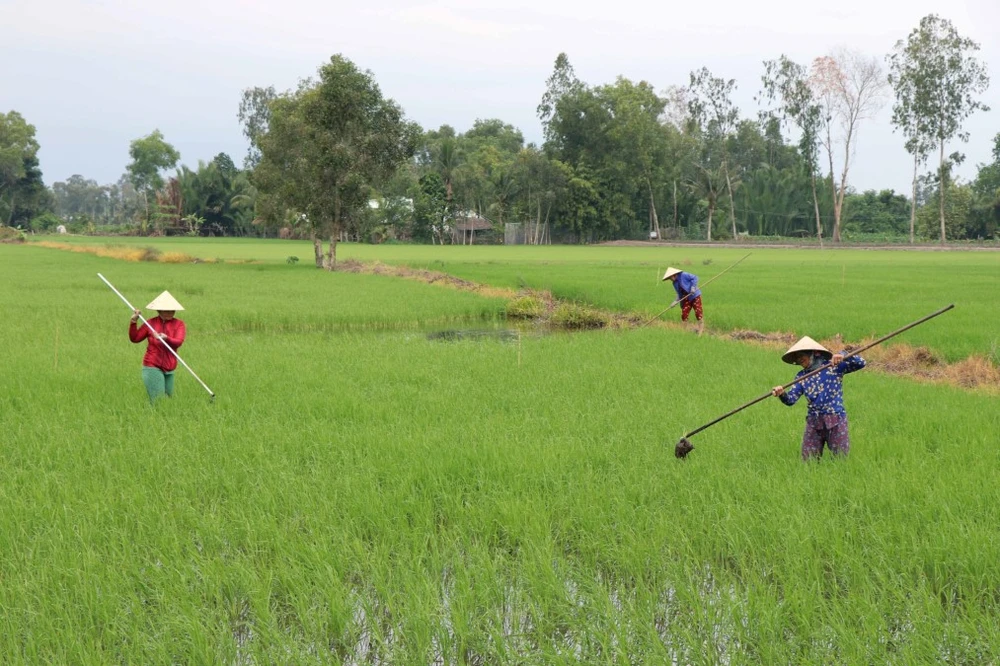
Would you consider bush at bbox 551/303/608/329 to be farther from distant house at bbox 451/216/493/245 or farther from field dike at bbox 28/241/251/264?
distant house at bbox 451/216/493/245

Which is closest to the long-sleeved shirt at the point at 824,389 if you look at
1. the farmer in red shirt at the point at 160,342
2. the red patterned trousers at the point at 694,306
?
the farmer in red shirt at the point at 160,342

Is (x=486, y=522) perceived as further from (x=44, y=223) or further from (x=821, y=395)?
(x=44, y=223)

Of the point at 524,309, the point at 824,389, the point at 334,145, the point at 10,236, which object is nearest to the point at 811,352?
the point at 824,389

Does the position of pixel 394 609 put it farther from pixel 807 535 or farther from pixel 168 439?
pixel 168 439

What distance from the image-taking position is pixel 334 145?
27.2 metres

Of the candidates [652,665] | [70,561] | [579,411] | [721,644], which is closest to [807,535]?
[721,644]

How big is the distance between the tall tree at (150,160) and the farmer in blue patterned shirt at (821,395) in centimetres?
8179

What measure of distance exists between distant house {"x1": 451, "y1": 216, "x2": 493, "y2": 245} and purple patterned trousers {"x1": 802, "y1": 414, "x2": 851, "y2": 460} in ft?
186

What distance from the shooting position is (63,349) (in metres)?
10.6

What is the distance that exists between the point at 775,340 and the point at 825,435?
783 centimetres

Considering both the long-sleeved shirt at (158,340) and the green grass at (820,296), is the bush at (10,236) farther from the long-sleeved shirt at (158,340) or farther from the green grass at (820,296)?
the long-sleeved shirt at (158,340)

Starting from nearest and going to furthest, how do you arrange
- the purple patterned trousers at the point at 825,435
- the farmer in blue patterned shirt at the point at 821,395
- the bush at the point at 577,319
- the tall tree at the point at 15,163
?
the farmer in blue patterned shirt at the point at 821,395 → the purple patterned trousers at the point at 825,435 → the bush at the point at 577,319 → the tall tree at the point at 15,163

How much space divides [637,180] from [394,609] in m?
55.4

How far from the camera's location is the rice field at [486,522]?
335cm
